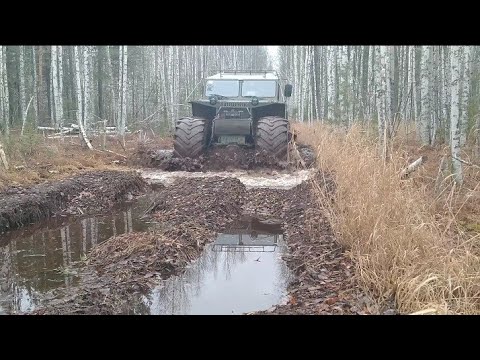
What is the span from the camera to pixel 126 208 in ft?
29.5

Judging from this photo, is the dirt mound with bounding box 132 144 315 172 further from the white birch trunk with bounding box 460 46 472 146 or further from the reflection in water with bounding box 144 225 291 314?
the reflection in water with bounding box 144 225 291 314

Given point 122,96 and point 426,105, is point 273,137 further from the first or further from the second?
point 122,96

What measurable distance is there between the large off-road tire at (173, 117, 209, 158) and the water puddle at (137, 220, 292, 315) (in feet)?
18.7

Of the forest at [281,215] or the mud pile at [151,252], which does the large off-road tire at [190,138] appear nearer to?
the forest at [281,215]

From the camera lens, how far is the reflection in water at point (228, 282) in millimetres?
4477

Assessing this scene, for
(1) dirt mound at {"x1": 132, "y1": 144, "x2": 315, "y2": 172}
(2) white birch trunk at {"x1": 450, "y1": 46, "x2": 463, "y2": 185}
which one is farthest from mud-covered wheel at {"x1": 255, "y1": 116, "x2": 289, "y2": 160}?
(2) white birch trunk at {"x1": 450, "y1": 46, "x2": 463, "y2": 185}

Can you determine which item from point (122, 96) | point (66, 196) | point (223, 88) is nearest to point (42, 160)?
point (66, 196)

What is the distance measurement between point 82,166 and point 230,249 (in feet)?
22.0

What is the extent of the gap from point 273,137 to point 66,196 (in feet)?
17.3

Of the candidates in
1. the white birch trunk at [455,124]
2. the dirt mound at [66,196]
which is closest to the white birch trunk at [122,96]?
the dirt mound at [66,196]

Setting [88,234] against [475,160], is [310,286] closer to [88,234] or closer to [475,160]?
[88,234]

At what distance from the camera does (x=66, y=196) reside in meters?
8.72

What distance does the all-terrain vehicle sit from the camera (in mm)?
11984
